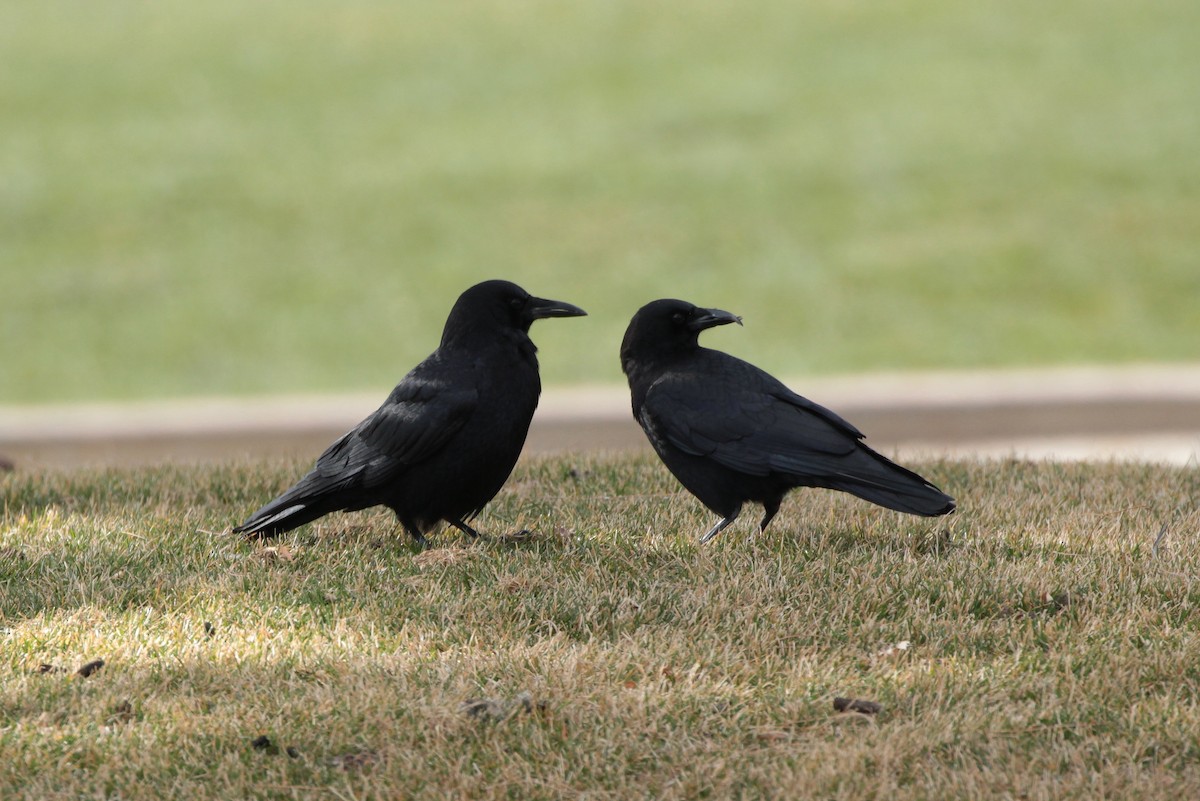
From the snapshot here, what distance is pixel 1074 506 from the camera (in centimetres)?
630

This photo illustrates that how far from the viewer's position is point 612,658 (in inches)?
172

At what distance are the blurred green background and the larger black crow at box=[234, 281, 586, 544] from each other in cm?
861

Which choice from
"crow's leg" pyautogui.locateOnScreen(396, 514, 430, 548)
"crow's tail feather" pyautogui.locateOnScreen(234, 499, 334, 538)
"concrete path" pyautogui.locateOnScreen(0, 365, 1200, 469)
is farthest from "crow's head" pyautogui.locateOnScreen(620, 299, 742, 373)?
"concrete path" pyautogui.locateOnScreen(0, 365, 1200, 469)

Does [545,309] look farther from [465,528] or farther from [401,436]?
[465,528]

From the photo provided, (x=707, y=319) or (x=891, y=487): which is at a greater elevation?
(x=707, y=319)

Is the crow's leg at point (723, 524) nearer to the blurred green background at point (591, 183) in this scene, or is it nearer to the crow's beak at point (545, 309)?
the crow's beak at point (545, 309)

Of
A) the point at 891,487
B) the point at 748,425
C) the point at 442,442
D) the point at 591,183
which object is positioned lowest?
the point at 891,487

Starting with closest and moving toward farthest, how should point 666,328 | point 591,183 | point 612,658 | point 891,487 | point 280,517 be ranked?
point 612,658, point 891,487, point 280,517, point 666,328, point 591,183

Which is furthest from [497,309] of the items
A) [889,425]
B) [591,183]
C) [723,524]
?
[591,183]

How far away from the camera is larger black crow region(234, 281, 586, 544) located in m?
5.53

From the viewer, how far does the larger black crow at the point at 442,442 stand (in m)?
5.53

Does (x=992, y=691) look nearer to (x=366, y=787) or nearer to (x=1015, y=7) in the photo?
(x=366, y=787)

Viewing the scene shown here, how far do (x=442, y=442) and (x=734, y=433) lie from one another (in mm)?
1108

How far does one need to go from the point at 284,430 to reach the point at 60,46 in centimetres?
1439
